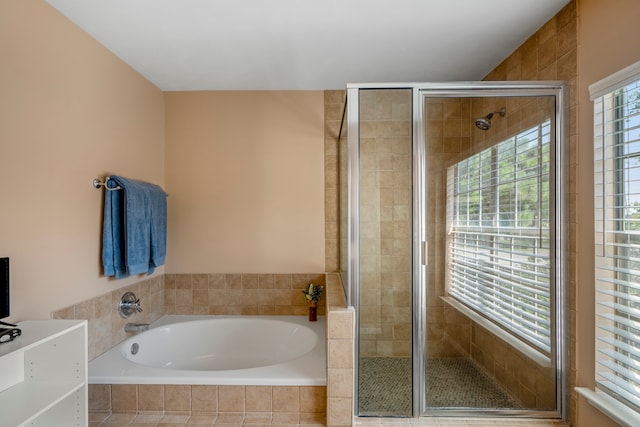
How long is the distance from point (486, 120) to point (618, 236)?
0.81 m

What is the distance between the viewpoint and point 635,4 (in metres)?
1.40

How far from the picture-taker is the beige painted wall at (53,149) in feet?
5.11

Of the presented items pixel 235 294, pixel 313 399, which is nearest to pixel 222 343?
pixel 235 294

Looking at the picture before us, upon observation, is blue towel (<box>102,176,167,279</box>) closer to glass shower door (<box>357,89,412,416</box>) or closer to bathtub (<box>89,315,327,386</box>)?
bathtub (<box>89,315,327,386</box>)

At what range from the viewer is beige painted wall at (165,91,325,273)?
297 cm

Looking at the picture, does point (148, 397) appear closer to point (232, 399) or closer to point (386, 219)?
point (232, 399)

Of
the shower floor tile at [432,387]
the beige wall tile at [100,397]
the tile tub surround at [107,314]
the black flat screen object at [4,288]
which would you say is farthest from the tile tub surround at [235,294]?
the black flat screen object at [4,288]

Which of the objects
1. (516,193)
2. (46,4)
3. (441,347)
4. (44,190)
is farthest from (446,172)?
(46,4)

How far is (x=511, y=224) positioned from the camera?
1.85 meters

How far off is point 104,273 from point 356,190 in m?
1.69

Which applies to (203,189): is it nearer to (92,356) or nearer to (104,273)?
(104,273)

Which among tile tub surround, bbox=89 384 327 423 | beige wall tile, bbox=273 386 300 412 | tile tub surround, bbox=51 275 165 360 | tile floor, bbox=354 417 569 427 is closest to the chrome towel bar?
tile tub surround, bbox=51 275 165 360

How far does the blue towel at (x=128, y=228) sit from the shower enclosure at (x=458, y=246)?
151 cm

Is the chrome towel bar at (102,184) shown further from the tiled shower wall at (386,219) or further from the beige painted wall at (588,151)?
the beige painted wall at (588,151)
